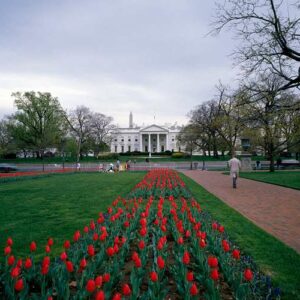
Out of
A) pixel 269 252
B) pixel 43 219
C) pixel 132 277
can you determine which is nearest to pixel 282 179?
pixel 269 252

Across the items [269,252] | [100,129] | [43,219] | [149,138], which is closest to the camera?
[269,252]

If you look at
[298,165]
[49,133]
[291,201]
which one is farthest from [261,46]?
[49,133]

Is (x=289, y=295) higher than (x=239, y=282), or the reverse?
(x=239, y=282)

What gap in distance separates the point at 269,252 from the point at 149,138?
334 feet

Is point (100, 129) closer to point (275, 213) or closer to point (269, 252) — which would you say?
point (275, 213)

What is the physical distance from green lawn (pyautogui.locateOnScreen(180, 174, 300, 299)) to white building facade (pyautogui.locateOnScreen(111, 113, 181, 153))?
3922 inches

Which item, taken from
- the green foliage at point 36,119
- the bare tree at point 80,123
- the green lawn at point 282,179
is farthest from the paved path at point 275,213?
the bare tree at point 80,123

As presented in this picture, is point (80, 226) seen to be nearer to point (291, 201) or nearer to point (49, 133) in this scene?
point (291, 201)

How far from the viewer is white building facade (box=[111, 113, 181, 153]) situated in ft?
369

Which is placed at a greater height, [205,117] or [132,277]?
[205,117]

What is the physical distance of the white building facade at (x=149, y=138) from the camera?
369 ft

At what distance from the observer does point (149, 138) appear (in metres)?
107

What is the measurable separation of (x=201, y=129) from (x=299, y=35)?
46.6 metres

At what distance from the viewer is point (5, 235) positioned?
6367 mm
